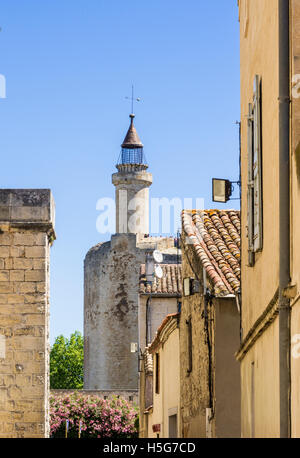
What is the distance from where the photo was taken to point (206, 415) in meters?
15.6

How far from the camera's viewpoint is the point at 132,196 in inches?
2685

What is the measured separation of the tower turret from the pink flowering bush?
66.8 ft

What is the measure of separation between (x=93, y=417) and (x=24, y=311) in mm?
32006

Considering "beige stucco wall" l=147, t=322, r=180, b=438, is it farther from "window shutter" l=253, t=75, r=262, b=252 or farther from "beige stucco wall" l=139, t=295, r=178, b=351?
"beige stucco wall" l=139, t=295, r=178, b=351

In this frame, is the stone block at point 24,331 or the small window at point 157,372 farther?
the small window at point 157,372

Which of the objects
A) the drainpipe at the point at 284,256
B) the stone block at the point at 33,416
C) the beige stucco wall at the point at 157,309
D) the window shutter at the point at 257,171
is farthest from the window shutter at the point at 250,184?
the beige stucco wall at the point at 157,309

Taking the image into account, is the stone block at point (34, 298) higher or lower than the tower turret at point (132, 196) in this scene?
lower

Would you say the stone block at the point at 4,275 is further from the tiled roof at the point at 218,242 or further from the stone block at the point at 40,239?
the tiled roof at the point at 218,242

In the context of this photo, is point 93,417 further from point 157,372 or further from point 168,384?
point 168,384

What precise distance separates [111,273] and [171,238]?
4186mm

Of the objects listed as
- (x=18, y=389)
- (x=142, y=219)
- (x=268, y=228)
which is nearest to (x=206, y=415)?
(x=18, y=389)

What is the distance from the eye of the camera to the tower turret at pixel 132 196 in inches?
2638

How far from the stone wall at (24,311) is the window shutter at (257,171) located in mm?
5536

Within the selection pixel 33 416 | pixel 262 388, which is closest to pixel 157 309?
pixel 33 416
